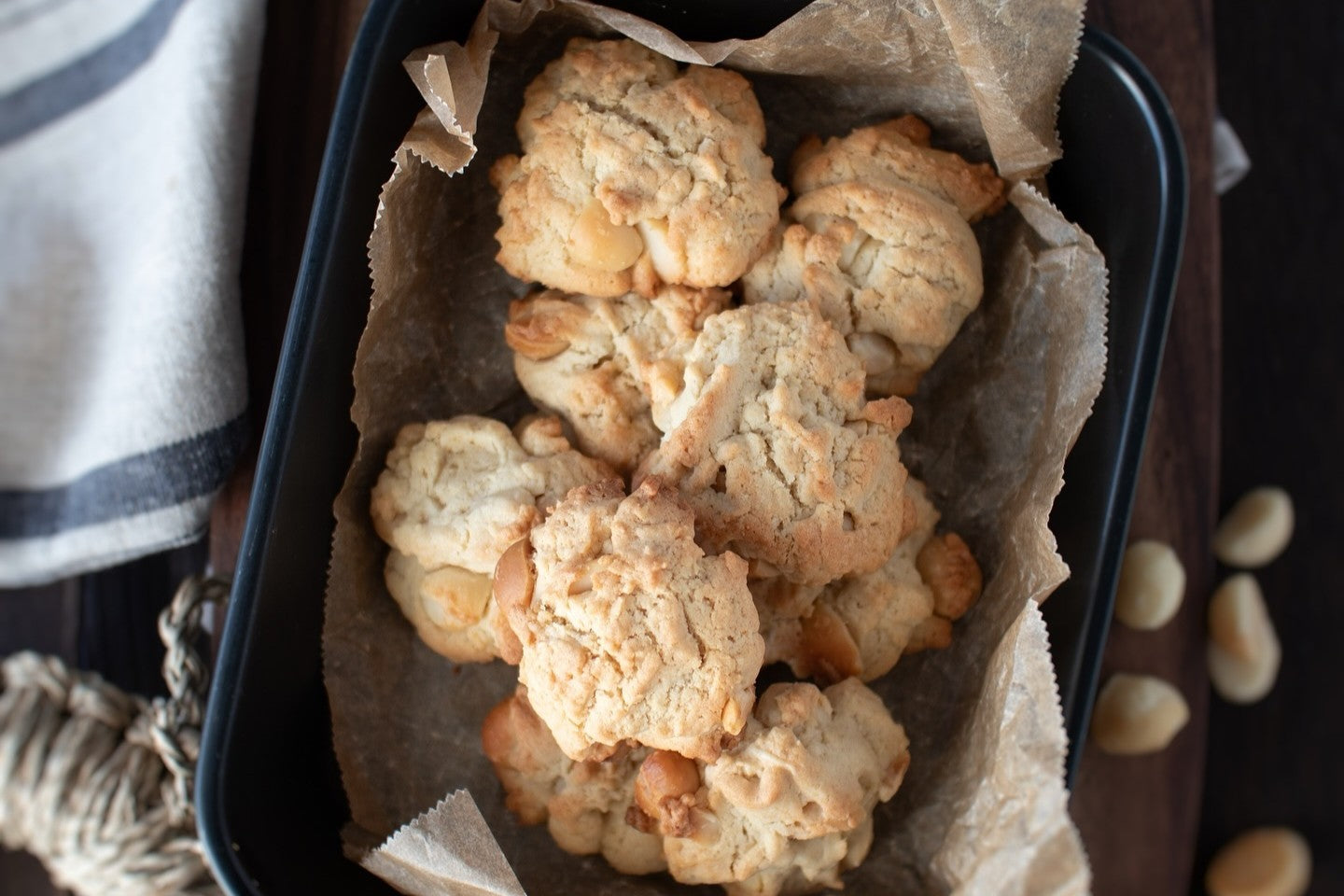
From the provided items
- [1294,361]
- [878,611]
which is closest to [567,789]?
[878,611]

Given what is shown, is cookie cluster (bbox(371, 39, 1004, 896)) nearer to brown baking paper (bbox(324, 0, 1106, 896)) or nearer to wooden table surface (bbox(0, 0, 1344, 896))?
brown baking paper (bbox(324, 0, 1106, 896))

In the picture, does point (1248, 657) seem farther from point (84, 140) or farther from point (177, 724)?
point (84, 140)

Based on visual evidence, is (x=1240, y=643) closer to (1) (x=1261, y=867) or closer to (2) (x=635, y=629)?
(1) (x=1261, y=867)

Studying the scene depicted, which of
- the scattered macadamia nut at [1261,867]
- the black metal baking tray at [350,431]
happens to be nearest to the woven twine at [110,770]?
the black metal baking tray at [350,431]

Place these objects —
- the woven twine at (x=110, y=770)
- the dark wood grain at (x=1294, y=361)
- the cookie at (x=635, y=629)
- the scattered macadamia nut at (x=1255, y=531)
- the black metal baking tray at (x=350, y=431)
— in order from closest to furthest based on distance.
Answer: the cookie at (x=635, y=629)
the black metal baking tray at (x=350, y=431)
the woven twine at (x=110, y=770)
the scattered macadamia nut at (x=1255, y=531)
the dark wood grain at (x=1294, y=361)

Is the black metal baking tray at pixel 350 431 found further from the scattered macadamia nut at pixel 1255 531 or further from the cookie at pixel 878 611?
the scattered macadamia nut at pixel 1255 531

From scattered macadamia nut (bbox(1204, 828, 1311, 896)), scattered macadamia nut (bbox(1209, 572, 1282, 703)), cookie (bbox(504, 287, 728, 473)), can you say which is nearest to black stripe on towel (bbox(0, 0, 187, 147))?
cookie (bbox(504, 287, 728, 473))
